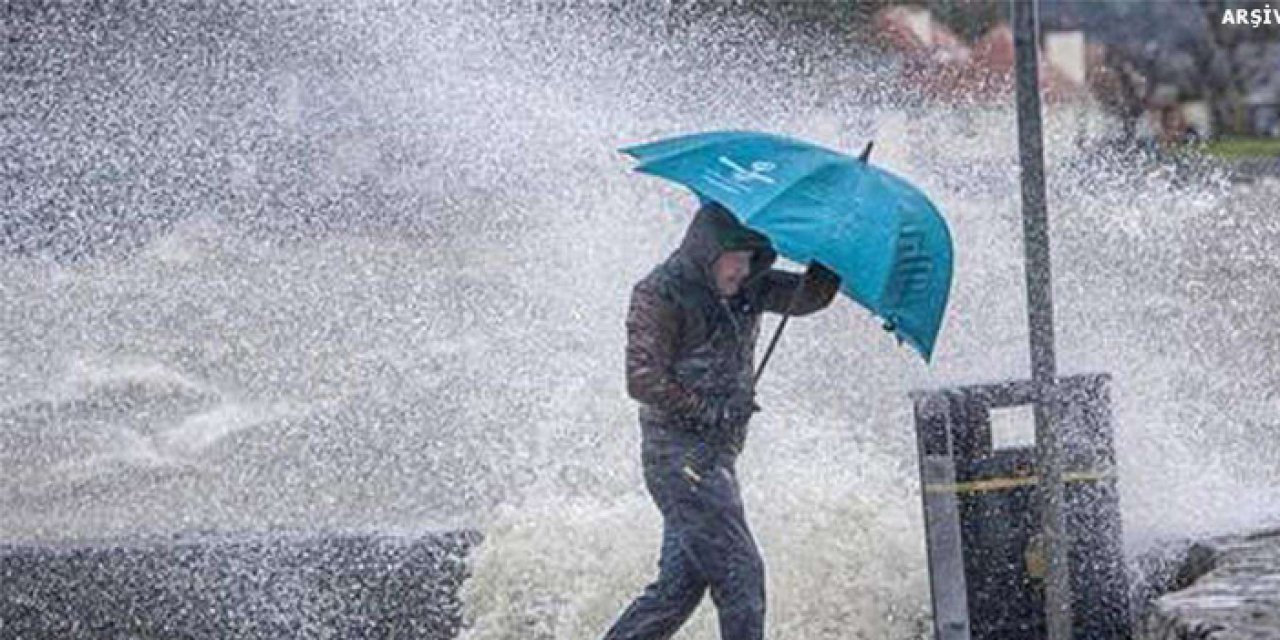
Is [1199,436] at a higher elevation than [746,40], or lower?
lower

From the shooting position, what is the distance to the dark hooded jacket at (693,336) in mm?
6531

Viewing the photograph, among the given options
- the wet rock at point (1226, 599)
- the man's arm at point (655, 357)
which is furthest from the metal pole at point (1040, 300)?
the man's arm at point (655, 357)

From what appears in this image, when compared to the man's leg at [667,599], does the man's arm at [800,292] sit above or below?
above

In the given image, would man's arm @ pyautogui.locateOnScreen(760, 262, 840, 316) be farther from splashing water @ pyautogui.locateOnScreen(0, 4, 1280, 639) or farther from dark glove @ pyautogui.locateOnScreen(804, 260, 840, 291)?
splashing water @ pyautogui.locateOnScreen(0, 4, 1280, 639)

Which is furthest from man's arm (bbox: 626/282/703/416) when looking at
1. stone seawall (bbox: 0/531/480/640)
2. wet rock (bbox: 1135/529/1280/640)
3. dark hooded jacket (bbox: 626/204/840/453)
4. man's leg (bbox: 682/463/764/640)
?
stone seawall (bbox: 0/531/480/640)

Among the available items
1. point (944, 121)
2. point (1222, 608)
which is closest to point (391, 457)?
point (1222, 608)

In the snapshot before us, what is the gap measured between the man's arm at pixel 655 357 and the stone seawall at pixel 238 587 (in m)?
2.29

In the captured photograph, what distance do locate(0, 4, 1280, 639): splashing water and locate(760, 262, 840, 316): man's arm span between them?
58.6 inches

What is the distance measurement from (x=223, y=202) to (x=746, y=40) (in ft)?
18.9

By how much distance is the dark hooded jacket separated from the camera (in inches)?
257

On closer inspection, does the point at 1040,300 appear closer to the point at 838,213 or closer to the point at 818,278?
the point at 838,213

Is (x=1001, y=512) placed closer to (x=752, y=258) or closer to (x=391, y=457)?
(x=752, y=258)

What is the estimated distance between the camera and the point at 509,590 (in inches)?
342

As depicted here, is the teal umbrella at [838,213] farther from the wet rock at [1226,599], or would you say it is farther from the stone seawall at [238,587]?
the stone seawall at [238,587]
